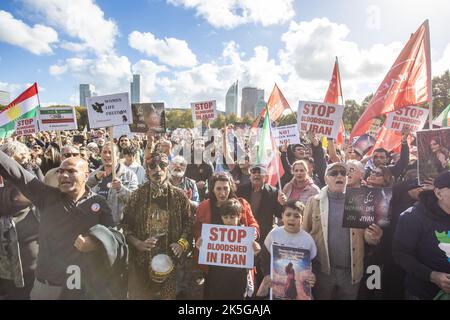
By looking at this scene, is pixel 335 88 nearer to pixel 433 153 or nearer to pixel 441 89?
pixel 433 153

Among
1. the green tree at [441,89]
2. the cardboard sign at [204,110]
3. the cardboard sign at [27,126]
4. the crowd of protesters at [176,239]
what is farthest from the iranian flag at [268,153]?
the green tree at [441,89]

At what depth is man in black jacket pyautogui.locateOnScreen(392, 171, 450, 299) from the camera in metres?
2.65

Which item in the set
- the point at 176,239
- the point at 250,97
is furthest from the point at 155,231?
the point at 250,97

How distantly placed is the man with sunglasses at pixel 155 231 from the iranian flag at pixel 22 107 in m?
5.41

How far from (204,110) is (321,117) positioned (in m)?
4.14

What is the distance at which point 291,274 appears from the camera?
2832mm

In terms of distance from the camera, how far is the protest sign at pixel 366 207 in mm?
2791

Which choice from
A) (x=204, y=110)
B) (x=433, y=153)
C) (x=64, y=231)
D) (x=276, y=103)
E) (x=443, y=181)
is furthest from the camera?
(x=204, y=110)

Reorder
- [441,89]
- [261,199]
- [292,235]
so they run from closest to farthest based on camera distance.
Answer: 1. [292,235]
2. [261,199]
3. [441,89]

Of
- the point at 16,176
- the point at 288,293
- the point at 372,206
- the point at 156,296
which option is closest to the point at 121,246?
the point at 156,296

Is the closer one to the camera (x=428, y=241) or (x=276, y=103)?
(x=428, y=241)

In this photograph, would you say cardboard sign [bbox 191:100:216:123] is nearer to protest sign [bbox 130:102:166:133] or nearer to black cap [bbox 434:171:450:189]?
protest sign [bbox 130:102:166:133]

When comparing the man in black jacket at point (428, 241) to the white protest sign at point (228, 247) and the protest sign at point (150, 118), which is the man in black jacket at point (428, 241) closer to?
the white protest sign at point (228, 247)

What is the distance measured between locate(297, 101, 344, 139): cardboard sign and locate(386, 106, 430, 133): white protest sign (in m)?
1.35
